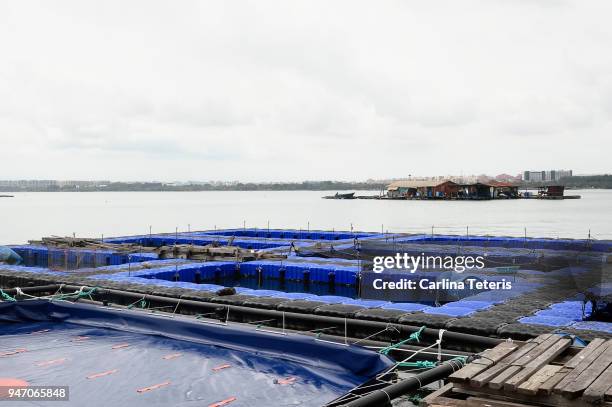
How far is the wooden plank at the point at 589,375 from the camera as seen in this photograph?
6859mm

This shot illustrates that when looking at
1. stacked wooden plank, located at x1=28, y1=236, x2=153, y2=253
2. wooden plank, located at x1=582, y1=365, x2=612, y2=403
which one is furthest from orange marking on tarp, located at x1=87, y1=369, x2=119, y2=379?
stacked wooden plank, located at x1=28, y1=236, x2=153, y2=253

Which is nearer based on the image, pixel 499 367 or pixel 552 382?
pixel 552 382

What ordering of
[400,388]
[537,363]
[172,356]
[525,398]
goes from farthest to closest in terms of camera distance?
1. [172,356]
2. [400,388]
3. [537,363]
4. [525,398]

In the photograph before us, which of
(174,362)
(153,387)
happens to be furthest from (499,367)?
(174,362)

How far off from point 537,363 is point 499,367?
0.60m

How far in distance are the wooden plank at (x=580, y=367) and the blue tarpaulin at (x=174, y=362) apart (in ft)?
10.9

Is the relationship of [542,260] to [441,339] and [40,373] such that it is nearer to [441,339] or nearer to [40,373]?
[441,339]

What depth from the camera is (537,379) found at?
7316 millimetres

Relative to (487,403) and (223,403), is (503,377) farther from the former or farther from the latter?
(223,403)

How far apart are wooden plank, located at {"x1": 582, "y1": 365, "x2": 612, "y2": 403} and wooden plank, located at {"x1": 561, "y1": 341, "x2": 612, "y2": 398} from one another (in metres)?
0.08

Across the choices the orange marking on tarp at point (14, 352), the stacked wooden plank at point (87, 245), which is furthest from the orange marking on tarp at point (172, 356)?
the stacked wooden plank at point (87, 245)

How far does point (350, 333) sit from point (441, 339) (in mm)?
3273

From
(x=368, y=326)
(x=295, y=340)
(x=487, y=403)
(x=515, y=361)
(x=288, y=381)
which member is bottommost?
(x=288, y=381)

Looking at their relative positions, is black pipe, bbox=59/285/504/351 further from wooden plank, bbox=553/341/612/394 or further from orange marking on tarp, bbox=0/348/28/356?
orange marking on tarp, bbox=0/348/28/356
